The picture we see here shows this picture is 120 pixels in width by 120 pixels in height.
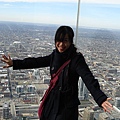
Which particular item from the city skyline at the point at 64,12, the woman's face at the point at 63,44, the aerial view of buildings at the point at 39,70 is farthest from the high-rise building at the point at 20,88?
the woman's face at the point at 63,44

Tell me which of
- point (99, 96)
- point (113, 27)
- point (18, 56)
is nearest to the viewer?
point (99, 96)

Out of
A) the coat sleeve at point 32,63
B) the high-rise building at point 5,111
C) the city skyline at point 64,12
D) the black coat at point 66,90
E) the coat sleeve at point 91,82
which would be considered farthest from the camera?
the high-rise building at point 5,111

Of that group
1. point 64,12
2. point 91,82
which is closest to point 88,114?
point 64,12

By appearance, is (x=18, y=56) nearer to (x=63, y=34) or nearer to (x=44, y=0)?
(x=44, y=0)

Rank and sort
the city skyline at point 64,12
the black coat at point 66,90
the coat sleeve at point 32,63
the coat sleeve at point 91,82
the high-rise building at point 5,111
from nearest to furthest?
the coat sleeve at point 91,82
the black coat at point 66,90
the coat sleeve at point 32,63
the city skyline at point 64,12
the high-rise building at point 5,111

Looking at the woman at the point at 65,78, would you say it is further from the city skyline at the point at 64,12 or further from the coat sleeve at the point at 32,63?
the city skyline at the point at 64,12

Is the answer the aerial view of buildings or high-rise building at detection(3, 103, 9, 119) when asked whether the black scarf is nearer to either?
the aerial view of buildings

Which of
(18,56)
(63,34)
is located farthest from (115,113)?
(63,34)
